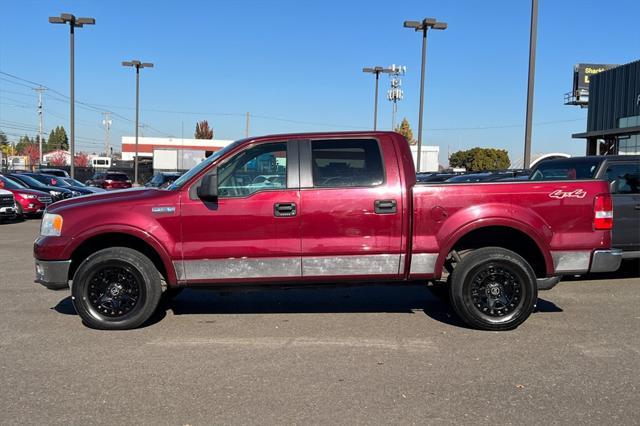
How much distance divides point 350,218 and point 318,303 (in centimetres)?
175

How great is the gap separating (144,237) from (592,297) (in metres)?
A: 5.76

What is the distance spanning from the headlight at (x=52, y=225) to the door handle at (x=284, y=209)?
2198 millimetres

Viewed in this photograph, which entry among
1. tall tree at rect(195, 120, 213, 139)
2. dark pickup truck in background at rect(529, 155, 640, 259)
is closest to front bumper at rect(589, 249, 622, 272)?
dark pickup truck in background at rect(529, 155, 640, 259)

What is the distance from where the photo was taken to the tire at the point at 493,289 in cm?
558

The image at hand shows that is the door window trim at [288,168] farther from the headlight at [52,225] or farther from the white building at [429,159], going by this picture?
the white building at [429,159]

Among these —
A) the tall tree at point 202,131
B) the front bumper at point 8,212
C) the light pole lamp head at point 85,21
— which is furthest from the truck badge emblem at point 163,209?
the tall tree at point 202,131

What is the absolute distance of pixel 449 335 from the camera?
551 centimetres

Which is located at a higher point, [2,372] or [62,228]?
[62,228]

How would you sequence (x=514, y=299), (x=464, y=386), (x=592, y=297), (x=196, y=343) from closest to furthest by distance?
1. (x=464, y=386)
2. (x=196, y=343)
3. (x=514, y=299)
4. (x=592, y=297)

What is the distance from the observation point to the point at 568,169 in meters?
8.75

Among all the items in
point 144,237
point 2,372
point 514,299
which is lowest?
point 2,372

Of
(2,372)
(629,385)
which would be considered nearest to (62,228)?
(2,372)

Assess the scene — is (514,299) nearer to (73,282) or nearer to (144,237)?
(144,237)

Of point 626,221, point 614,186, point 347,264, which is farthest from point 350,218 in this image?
point 614,186
